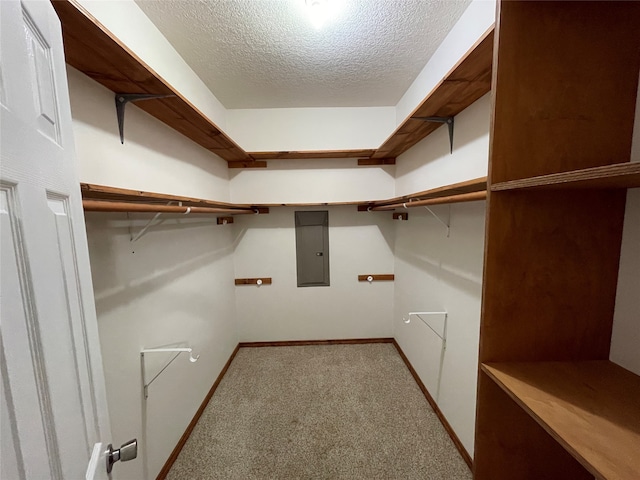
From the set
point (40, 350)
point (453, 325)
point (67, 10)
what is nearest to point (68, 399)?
point (40, 350)

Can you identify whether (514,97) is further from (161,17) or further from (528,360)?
(161,17)

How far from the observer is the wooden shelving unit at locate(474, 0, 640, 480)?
2.14ft

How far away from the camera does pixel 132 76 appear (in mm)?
1019

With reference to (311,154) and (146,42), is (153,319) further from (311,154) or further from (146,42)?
(311,154)

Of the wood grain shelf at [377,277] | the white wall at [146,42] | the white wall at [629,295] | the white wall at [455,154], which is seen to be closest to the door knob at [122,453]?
the white wall at [146,42]

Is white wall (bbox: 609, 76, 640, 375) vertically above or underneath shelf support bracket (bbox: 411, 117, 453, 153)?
underneath

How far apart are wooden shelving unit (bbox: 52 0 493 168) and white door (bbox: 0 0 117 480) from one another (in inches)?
11.0

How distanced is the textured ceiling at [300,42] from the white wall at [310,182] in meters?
0.70

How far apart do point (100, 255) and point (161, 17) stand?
4.50 ft

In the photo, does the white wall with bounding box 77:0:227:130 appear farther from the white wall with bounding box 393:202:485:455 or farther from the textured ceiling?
the white wall with bounding box 393:202:485:455

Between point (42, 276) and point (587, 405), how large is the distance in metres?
1.23

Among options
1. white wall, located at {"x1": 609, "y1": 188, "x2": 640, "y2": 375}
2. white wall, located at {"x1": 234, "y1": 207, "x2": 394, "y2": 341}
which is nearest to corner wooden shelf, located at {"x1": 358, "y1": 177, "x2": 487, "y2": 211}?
white wall, located at {"x1": 234, "y1": 207, "x2": 394, "y2": 341}

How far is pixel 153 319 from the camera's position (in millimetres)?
1353

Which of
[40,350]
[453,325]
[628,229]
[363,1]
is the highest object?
[363,1]
